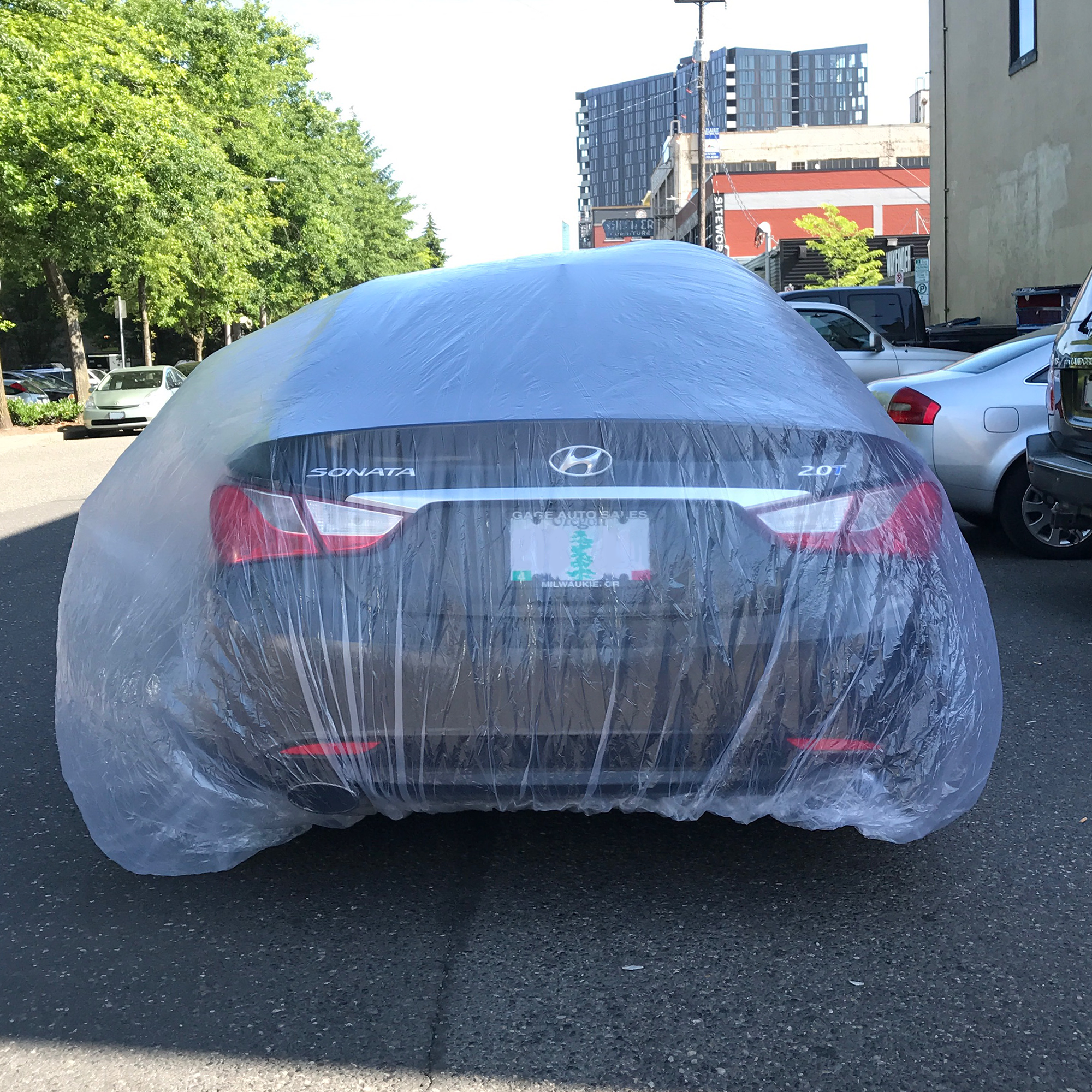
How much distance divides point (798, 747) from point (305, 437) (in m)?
1.26

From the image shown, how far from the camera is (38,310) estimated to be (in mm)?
63219

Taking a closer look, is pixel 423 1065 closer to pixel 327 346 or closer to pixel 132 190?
pixel 327 346

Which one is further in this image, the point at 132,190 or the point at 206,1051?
the point at 132,190

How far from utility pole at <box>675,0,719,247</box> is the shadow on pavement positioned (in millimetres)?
34886

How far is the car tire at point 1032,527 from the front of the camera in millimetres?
7457

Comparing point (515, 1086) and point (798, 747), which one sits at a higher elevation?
point (798, 747)

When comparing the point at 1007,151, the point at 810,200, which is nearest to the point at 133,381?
the point at 1007,151

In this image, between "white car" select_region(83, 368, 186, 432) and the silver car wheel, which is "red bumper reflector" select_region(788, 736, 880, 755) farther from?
"white car" select_region(83, 368, 186, 432)

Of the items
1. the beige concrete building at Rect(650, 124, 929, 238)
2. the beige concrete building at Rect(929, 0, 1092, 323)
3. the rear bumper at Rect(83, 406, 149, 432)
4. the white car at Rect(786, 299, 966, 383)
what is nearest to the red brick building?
the beige concrete building at Rect(650, 124, 929, 238)

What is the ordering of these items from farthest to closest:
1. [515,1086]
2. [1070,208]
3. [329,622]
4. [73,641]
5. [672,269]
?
[1070,208] < [672,269] < [73,641] < [329,622] < [515,1086]

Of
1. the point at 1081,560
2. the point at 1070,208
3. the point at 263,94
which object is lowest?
the point at 1081,560

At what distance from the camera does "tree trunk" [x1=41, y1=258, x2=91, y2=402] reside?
28031 millimetres

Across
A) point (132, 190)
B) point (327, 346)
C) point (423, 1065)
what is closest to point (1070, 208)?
point (132, 190)

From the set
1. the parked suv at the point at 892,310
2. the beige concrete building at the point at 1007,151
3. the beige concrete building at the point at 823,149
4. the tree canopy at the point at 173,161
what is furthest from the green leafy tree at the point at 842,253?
the beige concrete building at the point at 823,149
